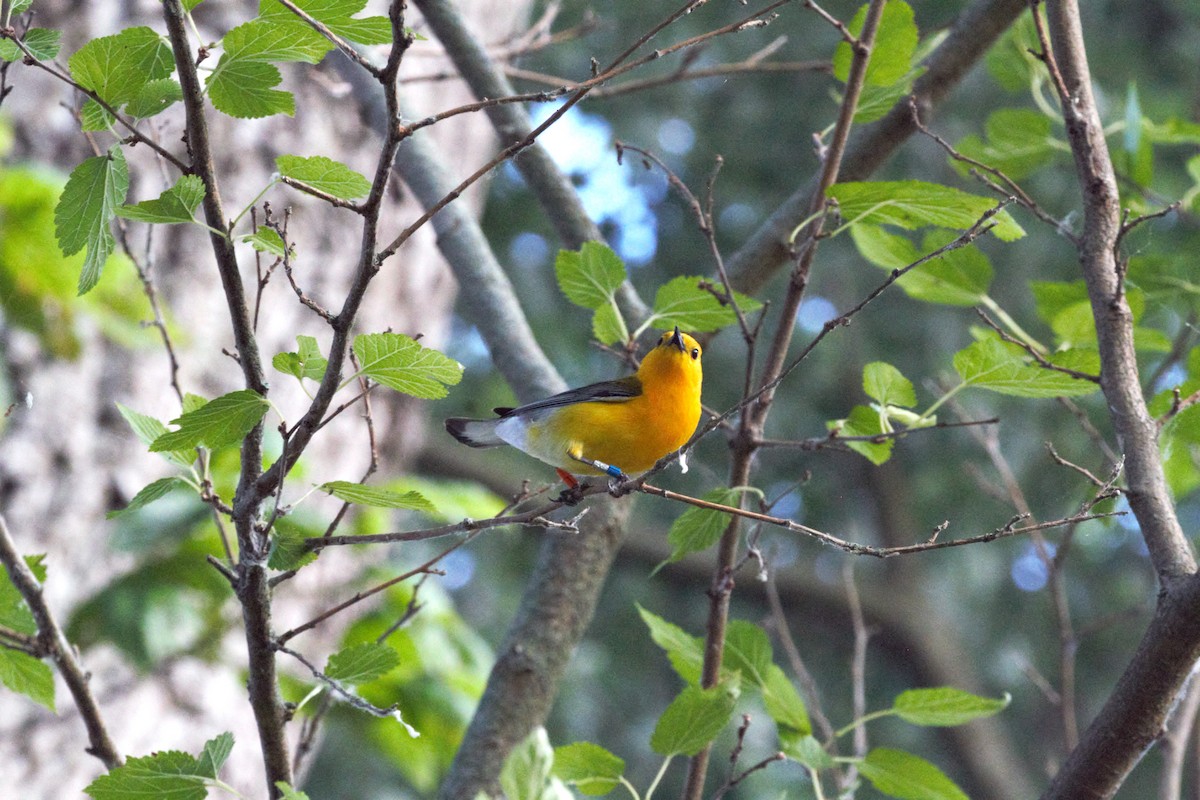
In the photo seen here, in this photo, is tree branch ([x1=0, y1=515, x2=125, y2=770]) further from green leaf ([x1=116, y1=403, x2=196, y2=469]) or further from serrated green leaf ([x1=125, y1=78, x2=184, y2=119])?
serrated green leaf ([x1=125, y1=78, x2=184, y2=119])

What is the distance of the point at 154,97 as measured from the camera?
1.28m

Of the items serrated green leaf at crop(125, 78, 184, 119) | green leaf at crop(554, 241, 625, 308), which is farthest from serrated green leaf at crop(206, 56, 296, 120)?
green leaf at crop(554, 241, 625, 308)

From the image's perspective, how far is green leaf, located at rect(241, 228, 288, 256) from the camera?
4.14 feet

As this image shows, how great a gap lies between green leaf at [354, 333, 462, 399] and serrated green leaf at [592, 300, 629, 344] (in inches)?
25.0

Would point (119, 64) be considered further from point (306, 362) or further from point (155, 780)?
point (155, 780)

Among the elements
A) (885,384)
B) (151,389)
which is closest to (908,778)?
(885,384)

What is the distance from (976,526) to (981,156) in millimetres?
5733

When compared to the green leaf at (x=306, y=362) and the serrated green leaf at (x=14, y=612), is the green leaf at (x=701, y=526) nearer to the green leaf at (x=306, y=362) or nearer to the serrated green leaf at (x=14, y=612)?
the green leaf at (x=306, y=362)

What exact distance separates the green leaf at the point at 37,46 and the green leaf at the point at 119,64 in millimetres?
28

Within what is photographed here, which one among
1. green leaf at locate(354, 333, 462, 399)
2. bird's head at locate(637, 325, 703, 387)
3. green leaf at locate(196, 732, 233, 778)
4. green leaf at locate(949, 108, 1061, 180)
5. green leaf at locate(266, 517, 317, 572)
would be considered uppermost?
green leaf at locate(949, 108, 1061, 180)

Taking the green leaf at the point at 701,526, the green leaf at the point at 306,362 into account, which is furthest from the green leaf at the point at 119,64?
the green leaf at the point at 701,526

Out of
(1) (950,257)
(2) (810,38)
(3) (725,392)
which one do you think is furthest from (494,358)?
(3) (725,392)

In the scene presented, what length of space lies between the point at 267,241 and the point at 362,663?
0.56 m

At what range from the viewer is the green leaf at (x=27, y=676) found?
1.59 meters
